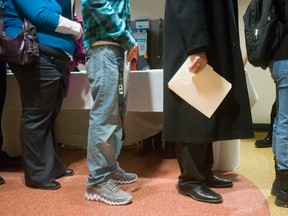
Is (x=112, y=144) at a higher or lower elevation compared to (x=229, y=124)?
lower

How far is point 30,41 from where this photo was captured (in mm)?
1512

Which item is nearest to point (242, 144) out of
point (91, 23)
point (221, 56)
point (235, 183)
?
point (235, 183)

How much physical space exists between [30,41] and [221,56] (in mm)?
923

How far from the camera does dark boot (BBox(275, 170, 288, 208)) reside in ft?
4.48

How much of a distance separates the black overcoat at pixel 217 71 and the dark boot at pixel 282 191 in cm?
24

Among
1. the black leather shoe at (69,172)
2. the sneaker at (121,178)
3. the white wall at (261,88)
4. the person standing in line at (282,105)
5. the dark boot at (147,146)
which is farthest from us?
the white wall at (261,88)

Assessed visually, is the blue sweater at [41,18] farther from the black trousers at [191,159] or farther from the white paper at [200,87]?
the black trousers at [191,159]

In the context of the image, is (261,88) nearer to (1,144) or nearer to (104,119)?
(104,119)

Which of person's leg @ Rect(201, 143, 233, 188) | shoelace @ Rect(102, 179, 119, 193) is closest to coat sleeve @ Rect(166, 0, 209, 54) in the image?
person's leg @ Rect(201, 143, 233, 188)

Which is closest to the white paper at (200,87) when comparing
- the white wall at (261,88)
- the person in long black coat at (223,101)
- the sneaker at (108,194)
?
the person in long black coat at (223,101)

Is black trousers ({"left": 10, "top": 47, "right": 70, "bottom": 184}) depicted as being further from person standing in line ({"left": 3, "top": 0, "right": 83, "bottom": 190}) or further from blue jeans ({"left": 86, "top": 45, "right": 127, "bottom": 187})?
blue jeans ({"left": 86, "top": 45, "right": 127, "bottom": 187})

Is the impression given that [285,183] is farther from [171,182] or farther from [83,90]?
[83,90]

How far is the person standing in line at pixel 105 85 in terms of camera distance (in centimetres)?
138

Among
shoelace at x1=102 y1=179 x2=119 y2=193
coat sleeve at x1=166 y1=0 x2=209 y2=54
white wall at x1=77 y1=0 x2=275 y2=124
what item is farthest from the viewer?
white wall at x1=77 y1=0 x2=275 y2=124
